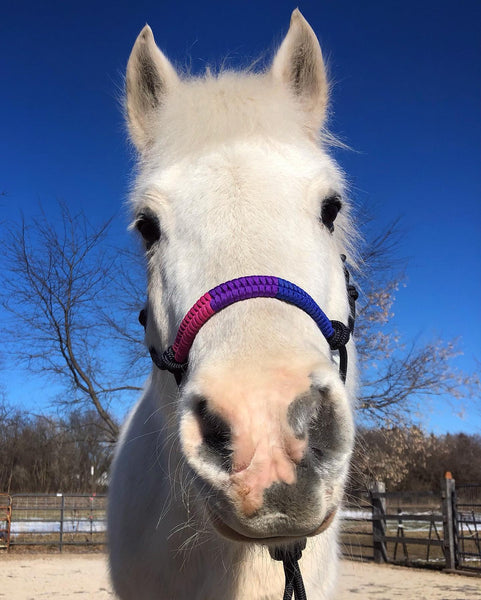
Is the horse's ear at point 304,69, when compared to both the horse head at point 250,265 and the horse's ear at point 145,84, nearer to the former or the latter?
the horse head at point 250,265

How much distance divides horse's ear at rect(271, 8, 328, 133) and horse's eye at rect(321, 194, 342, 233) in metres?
0.76

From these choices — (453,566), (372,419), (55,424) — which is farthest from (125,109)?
(453,566)

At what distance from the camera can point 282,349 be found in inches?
62.9

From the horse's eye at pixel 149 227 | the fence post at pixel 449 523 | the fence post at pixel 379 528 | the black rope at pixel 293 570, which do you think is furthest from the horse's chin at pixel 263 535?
the fence post at pixel 379 528

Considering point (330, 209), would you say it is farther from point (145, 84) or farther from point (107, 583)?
point (107, 583)

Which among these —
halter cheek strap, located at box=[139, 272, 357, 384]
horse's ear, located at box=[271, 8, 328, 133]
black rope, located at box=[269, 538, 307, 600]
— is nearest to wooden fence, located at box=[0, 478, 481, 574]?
black rope, located at box=[269, 538, 307, 600]

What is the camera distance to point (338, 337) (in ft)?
7.13

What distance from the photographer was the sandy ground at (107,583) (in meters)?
10.3

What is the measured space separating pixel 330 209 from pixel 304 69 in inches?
43.9

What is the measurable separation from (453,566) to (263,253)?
45.8 ft

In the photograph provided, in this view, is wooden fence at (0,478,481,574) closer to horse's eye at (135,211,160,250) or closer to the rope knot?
the rope knot

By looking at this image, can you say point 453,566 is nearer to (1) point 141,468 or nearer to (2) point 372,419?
(2) point 372,419

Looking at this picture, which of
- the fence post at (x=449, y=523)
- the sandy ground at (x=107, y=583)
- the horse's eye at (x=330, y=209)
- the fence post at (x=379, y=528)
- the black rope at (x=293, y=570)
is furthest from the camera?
the fence post at (x=379, y=528)

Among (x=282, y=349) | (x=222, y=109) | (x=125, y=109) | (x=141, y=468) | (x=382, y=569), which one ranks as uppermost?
(x=125, y=109)
